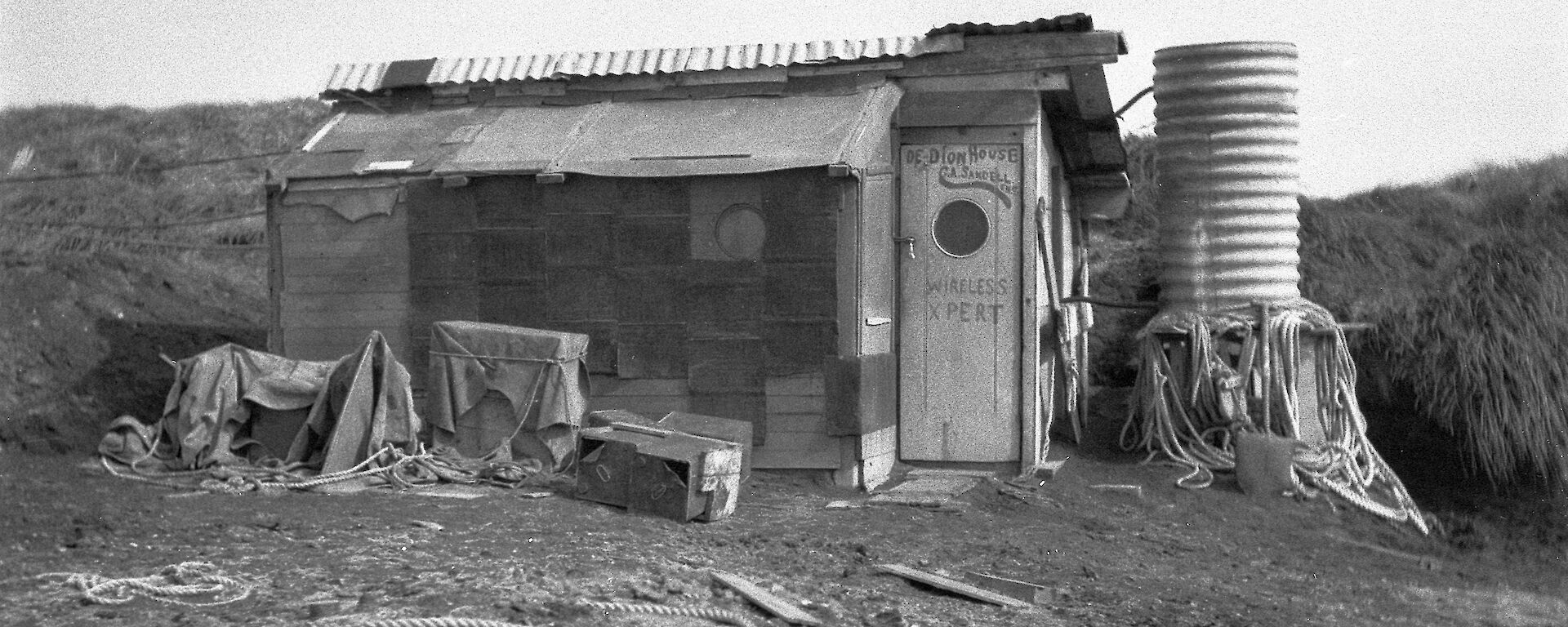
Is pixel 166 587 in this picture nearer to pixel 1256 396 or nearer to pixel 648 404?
pixel 648 404

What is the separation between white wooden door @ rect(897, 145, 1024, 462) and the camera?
36.0ft

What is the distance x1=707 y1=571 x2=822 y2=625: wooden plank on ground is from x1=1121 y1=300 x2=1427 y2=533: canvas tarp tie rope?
5.01 meters

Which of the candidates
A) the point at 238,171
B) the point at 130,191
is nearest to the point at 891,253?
the point at 130,191

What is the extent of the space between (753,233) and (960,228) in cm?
161

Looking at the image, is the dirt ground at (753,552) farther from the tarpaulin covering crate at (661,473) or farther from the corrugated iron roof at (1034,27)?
the corrugated iron roof at (1034,27)

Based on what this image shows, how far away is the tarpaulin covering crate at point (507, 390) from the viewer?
32.9ft

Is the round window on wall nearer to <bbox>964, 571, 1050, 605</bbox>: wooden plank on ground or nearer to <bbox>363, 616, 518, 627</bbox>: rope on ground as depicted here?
<bbox>964, 571, 1050, 605</bbox>: wooden plank on ground

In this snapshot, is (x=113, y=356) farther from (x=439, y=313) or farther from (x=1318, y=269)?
(x=1318, y=269)

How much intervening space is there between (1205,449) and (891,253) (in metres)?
2.92

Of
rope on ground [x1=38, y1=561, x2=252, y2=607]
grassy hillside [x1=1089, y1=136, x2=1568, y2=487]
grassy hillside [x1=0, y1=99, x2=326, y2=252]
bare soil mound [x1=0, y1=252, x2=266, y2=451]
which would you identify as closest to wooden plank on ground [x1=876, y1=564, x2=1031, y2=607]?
rope on ground [x1=38, y1=561, x2=252, y2=607]

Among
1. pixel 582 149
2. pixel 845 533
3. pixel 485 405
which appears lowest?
pixel 845 533

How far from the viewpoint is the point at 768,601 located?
272 inches

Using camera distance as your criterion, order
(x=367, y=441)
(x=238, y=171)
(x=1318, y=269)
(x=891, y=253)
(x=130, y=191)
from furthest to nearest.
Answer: (x=238, y=171), (x=130, y=191), (x=1318, y=269), (x=891, y=253), (x=367, y=441)

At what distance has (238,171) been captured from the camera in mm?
22500
